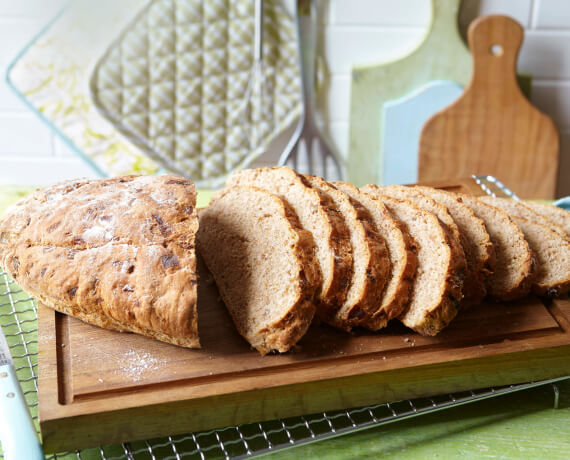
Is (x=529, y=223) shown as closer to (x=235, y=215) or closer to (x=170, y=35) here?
(x=235, y=215)

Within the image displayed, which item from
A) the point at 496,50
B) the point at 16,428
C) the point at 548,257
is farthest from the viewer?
the point at 496,50

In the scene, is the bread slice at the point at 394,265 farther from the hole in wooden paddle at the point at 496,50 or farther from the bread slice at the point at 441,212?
the hole in wooden paddle at the point at 496,50

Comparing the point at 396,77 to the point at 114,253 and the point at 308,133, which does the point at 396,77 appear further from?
the point at 114,253

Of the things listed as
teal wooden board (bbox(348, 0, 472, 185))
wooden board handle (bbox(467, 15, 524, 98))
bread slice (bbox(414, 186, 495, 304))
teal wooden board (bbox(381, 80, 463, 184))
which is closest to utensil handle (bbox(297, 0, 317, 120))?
teal wooden board (bbox(348, 0, 472, 185))

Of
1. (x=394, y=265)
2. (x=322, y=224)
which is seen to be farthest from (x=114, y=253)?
(x=394, y=265)

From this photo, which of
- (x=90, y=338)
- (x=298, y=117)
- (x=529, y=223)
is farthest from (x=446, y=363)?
(x=298, y=117)

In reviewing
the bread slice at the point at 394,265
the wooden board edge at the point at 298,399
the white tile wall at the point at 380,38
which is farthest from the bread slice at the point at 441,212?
the white tile wall at the point at 380,38

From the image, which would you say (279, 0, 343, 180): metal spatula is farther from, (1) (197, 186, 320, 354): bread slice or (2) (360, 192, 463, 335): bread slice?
(2) (360, 192, 463, 335): bread slice
